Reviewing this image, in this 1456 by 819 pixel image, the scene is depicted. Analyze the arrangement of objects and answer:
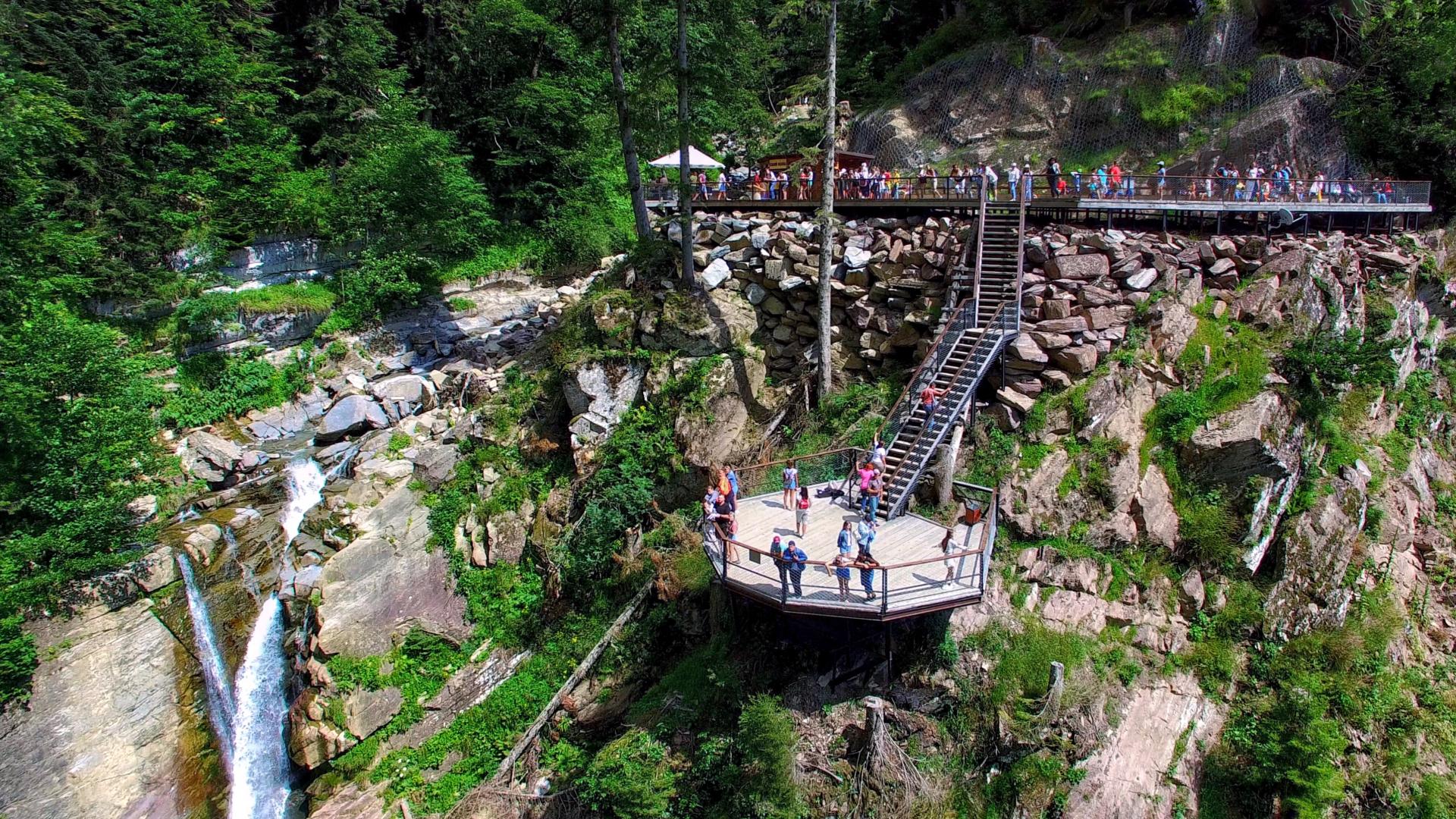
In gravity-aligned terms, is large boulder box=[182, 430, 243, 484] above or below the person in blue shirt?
below

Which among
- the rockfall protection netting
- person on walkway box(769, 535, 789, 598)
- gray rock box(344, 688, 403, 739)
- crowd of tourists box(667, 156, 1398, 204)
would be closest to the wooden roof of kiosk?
crowd of tourists box(667, 156, 1398, 204)

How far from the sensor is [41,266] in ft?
74.6

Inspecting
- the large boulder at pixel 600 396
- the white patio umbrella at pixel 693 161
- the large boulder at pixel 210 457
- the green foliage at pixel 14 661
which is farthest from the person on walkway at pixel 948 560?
the large boulder at pixel 210 457

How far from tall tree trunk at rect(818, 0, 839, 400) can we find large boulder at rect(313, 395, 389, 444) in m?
14.4

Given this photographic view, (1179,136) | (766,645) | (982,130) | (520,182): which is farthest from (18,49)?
(1179,136)

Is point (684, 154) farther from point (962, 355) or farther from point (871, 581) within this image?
point (871, 581)

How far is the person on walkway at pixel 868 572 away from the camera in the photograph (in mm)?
10898

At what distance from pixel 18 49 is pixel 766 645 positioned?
32.9 meters

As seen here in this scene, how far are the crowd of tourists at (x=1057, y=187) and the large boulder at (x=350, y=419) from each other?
1249cm

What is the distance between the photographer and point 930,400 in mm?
15562

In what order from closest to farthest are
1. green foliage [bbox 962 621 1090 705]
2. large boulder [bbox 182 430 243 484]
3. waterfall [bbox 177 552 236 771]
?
green foliage [bbox 962 621 1090 705] < waterfall [bbox 177 552 236 771] < large boulder [bbox 182 430 243 484]

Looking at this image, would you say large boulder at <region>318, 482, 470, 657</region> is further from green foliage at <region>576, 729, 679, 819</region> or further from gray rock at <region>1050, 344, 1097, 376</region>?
gray rock at <region>1050, 344, 1097, 376</region>

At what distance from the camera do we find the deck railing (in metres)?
19.1

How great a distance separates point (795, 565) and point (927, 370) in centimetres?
654
